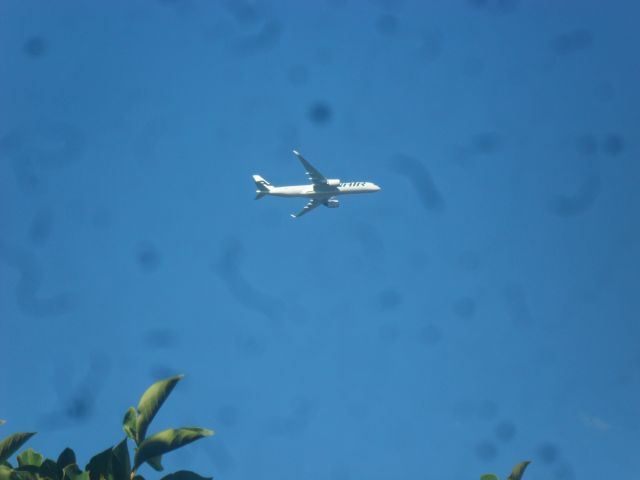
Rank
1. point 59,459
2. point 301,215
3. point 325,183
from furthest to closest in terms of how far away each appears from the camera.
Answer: point 301,215, point 325,183, point 59,459

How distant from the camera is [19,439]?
13.0m

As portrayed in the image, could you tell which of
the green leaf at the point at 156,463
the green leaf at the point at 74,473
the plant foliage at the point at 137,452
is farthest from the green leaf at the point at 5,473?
the green leaf at the point at 156,463

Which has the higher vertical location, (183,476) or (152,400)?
(152,400)

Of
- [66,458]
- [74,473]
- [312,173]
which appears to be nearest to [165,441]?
[74,473]

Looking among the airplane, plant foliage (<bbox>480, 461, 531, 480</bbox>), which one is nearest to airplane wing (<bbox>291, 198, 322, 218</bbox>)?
the airplane

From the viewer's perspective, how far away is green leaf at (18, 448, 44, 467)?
1379cm

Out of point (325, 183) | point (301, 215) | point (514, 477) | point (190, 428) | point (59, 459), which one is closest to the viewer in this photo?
point (190, 428)

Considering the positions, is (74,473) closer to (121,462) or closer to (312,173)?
(121,462)

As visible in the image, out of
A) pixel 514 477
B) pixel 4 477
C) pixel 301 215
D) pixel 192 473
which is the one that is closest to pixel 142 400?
pixel 192 473

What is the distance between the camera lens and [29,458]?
45.4 ft

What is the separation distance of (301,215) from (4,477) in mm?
87855

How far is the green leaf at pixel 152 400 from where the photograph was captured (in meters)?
12.3

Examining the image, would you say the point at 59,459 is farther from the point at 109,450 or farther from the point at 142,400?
the point at 142,400

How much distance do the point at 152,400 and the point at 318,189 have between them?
7910 cm
